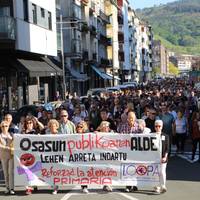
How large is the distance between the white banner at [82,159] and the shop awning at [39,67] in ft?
76.8

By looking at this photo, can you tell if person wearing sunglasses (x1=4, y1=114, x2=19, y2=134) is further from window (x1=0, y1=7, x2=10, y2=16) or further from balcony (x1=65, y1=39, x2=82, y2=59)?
balcony (x1=65, y1=39, x2=82, y2=59)

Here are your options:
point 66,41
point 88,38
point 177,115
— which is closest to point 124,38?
point 88,38

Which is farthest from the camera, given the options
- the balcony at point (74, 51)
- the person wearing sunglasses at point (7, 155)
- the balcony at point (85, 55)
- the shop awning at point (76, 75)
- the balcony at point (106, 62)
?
the balcony at point (106, 62)

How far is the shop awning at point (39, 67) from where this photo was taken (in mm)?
35719

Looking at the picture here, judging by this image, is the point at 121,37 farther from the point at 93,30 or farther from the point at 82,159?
the point at 82,159

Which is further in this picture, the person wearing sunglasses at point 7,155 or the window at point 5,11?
the window at point 5,11

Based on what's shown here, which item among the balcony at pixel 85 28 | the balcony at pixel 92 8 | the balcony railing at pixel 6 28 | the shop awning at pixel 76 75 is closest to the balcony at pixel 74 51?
the shop awning at pixel 76 75

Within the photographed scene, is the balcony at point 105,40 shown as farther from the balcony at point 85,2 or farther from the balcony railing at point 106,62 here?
the balcony at point 85,2

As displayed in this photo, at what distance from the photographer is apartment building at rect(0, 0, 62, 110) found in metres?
34.6

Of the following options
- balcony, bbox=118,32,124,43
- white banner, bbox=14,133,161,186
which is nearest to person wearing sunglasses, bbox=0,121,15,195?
white banner, bbox=14,133,161,186

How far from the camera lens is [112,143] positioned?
11891 millimetres

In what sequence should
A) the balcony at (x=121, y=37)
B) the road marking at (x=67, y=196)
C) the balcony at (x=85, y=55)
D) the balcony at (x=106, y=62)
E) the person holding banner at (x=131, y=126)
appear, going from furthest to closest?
→ the balcony at (x=121, y=37) → the balcony at (x=106, y=62) → the balcony at (x=85, y=55) → the person holding banner at (x=131, y=126) → the road marking at (x=67, y=196)

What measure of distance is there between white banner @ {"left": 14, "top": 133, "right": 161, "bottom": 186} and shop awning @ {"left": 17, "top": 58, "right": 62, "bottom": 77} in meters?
23.4

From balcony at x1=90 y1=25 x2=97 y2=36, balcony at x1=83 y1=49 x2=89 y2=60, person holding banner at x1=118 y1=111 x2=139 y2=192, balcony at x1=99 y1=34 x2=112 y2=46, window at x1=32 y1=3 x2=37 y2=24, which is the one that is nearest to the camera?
person holding banner at x1=118 y1=111 x2=139 y2=192
